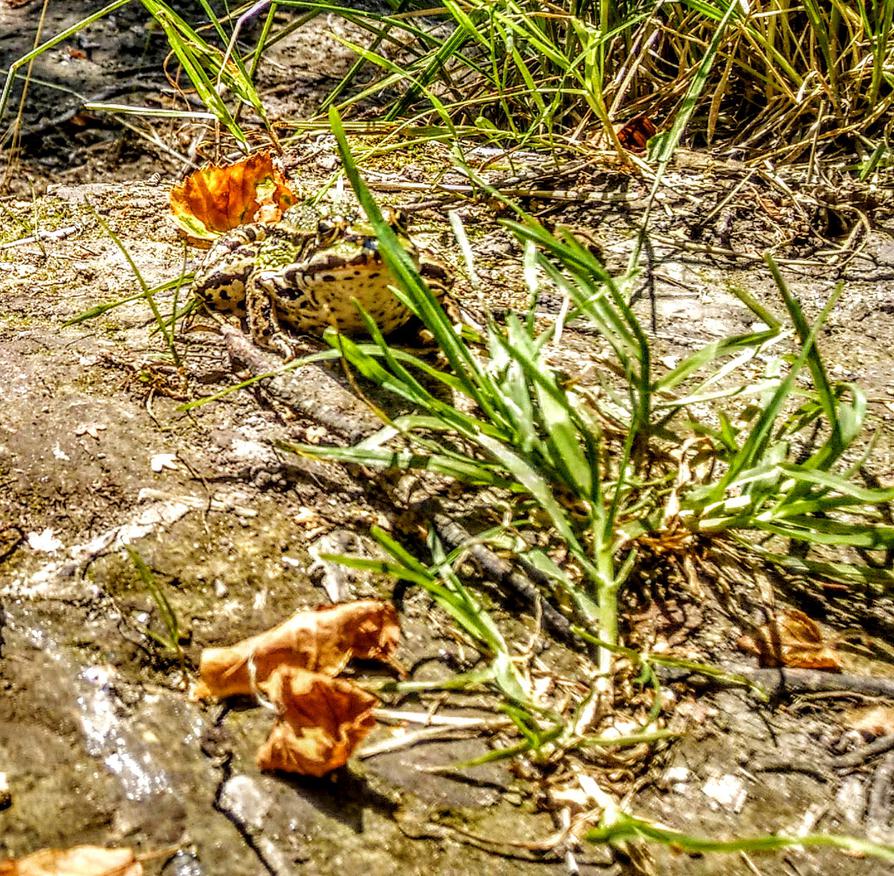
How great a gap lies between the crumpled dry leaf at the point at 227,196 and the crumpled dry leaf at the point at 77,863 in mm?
2387

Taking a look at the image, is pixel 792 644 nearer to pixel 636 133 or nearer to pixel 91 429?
pixel 91 429

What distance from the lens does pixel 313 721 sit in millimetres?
1368

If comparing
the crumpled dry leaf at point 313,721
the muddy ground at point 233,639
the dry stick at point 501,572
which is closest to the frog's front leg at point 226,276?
the muddy ground at point 233,639

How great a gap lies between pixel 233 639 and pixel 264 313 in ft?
3.80

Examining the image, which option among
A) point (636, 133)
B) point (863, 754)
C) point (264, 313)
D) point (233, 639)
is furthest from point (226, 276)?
point (863, 754)

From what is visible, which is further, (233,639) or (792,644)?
(792,644)

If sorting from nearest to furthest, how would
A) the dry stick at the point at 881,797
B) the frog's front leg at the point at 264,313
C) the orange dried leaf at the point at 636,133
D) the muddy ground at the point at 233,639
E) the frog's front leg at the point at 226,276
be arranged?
the muddy ground at the point at 233,639
the dry stick at the point at 881,797
the frog's front leg at the point at 264,313
the frog's front leg at the point at 226,276
the orange dried leaf at the point at 636,133

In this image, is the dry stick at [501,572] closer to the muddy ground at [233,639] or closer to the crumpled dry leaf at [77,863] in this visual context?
the muddy ground at [233,639]

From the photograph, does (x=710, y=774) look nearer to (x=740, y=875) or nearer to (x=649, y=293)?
(x=740, y=875)

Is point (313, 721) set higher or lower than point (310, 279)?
lower

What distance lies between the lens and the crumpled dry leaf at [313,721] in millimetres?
1319

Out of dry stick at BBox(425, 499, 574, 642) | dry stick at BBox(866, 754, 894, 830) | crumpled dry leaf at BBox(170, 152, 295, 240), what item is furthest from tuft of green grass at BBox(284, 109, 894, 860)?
crumpled dry leaf at BBox(170, 152, 295, 240)

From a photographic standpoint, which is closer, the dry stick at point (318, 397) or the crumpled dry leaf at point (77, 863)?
the crumpled dry leaf at point (77, 863)

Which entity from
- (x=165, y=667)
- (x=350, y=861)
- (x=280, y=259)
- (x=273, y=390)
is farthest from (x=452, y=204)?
(x=350, y=861)
